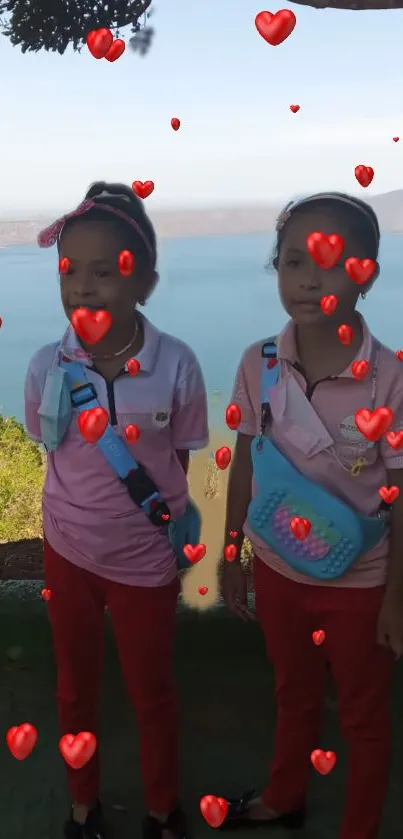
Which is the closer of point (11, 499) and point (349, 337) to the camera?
point (349, 337)

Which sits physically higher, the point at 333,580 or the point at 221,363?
the point at 221,363

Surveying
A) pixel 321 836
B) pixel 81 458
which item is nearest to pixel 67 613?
pixel 81 458

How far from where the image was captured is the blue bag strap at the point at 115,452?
4.36 feet

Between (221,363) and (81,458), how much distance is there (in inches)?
16.3

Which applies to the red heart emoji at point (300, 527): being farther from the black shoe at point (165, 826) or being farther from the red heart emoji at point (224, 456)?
the black shoe at point (165, 826)

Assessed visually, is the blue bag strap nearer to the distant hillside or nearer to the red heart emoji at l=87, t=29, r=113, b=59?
the distant hillside

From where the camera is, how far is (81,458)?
4.45 ft

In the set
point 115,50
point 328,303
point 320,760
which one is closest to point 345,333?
point 328,303

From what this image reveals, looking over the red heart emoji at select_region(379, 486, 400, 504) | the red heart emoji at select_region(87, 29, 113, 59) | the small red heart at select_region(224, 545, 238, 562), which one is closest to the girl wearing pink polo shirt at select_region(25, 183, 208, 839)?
the small red heart at select_region(224, 545, 238, 562)

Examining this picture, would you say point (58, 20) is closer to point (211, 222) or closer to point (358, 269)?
point (211, 222)

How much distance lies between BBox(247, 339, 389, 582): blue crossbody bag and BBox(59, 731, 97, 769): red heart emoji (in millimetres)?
475

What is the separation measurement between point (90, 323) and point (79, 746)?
734mm

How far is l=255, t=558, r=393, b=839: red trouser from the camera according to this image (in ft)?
4.33

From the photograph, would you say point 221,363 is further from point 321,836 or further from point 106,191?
point 321,836
